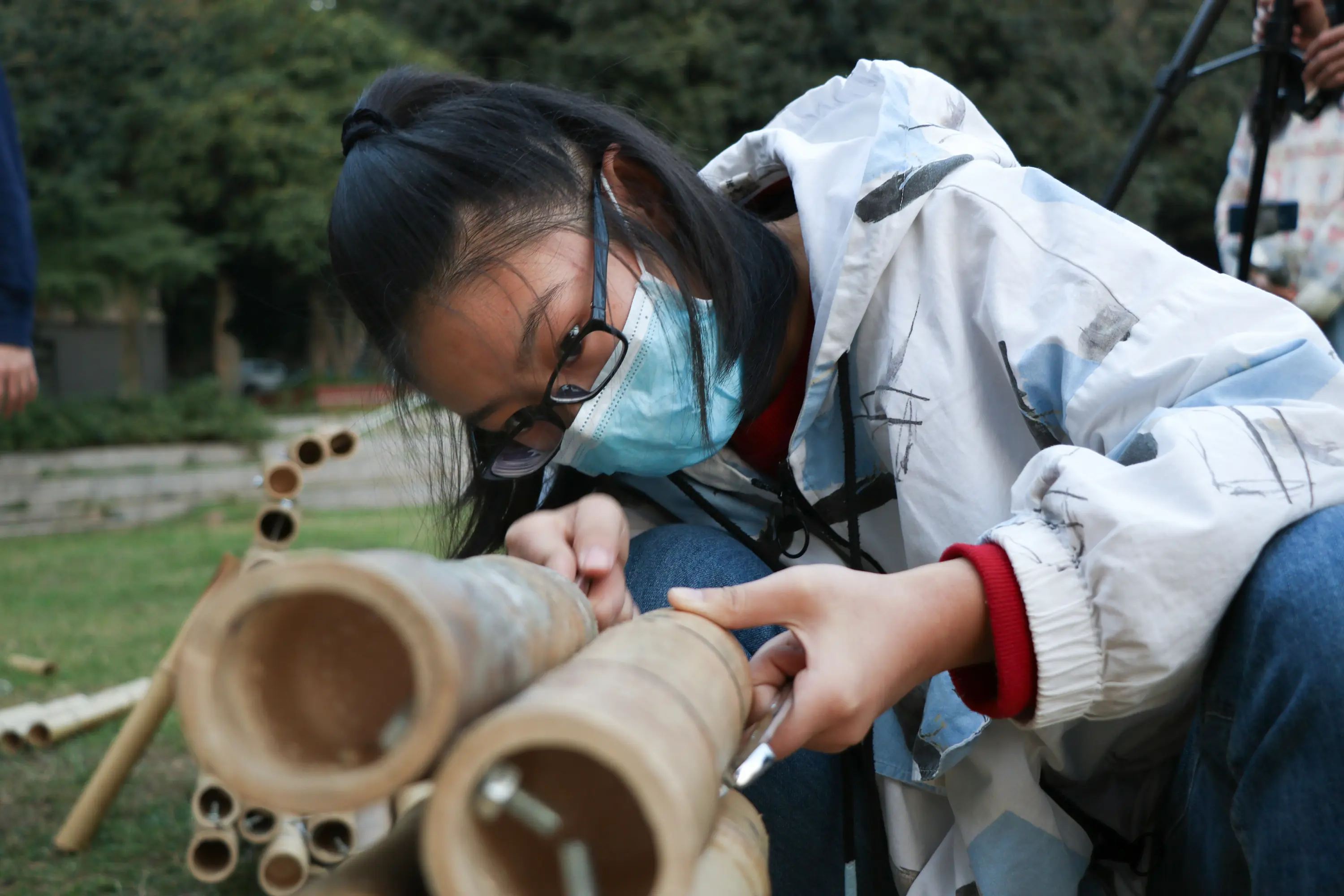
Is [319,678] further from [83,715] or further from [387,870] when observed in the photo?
[83,715]

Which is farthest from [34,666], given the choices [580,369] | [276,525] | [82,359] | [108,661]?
[82,359]

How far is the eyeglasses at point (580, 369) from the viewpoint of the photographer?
4.83 ft

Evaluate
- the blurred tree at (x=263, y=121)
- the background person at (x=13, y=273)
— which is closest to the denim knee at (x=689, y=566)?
the background person at (x=13, y=273)

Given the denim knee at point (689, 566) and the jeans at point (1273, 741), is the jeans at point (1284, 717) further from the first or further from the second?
the denim knee at point (689, 566)

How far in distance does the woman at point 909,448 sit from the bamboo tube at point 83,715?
1.79m

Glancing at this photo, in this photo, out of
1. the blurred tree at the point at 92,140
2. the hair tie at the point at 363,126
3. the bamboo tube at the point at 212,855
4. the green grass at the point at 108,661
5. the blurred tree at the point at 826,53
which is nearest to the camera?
the hair tie at the point at 363,126

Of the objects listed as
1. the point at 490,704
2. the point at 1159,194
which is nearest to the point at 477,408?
the point at 490,704

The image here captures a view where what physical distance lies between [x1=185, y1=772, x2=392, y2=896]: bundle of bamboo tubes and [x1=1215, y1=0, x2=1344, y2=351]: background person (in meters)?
2.24

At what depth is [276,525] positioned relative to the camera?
2.46 m

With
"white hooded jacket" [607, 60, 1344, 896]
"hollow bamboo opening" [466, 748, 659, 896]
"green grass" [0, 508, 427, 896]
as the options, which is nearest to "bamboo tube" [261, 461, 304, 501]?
"green grass" [0, 508, 427, 896]

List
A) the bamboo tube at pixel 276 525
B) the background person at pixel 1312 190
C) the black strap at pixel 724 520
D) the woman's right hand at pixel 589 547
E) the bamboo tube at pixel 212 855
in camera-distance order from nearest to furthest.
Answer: the woman's right hand at pixel 589 547
the black strap at pixel 724 520
the bamboo tube at pixel 212 855
the bamboo tube at pixel 276 525
the background person at pixel 1312 190

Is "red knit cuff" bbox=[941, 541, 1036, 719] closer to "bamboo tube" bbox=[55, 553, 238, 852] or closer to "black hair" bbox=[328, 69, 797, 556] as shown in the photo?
"black hair" bbox=[328, 69, 797, 556]

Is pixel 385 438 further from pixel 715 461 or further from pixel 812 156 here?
pixel 812 156

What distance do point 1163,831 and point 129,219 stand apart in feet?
43.2
